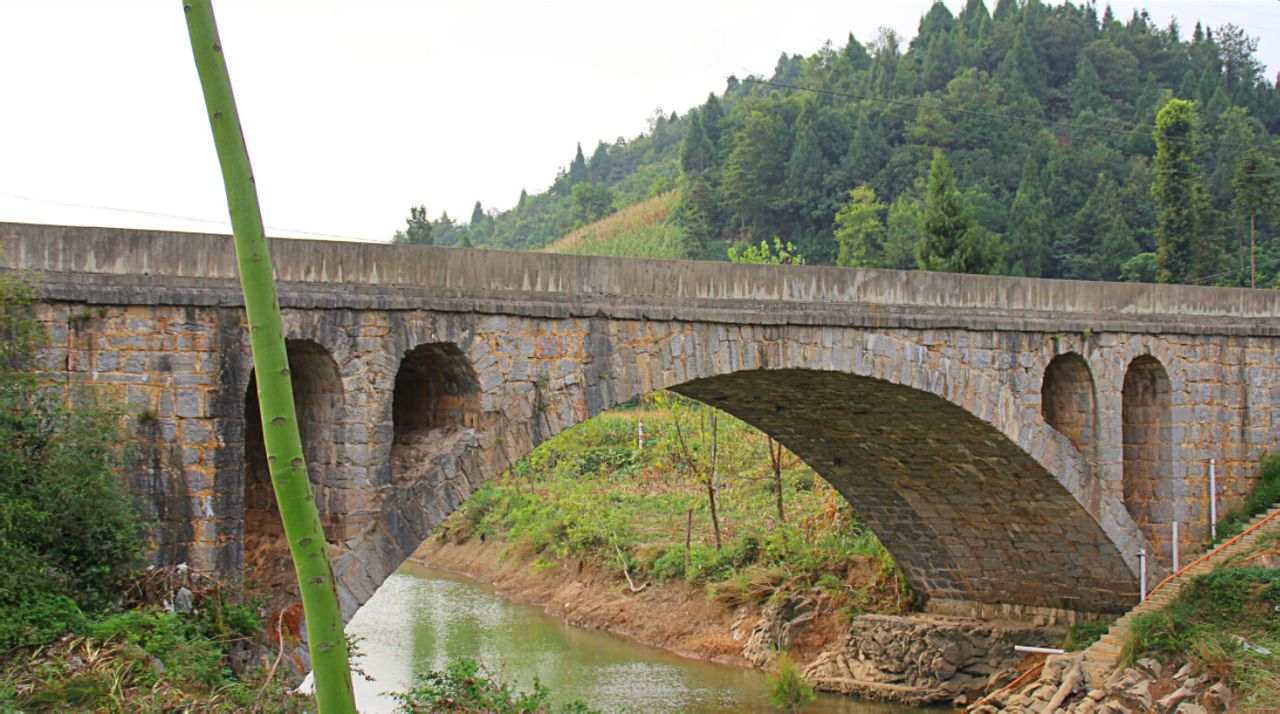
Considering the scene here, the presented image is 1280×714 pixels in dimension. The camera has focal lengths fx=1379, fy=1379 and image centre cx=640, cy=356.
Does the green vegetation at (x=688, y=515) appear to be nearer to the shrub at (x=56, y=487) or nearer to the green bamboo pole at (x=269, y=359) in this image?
the shrub at (x=56, y=487)

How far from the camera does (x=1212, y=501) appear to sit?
17875mm

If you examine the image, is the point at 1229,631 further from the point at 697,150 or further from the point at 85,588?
the point at 697,150

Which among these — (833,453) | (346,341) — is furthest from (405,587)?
(346,341)

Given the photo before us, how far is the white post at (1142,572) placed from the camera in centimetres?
1734

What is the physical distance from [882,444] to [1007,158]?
4054 centimetres

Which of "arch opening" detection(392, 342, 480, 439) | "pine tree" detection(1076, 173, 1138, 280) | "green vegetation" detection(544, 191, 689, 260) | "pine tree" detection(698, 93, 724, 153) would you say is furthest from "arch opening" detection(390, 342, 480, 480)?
"pine tree" detection(698, 93, 724, 153)

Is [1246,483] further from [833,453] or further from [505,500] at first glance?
[505,500]

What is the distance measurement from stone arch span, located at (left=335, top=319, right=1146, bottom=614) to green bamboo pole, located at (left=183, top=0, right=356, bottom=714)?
20.4 ft

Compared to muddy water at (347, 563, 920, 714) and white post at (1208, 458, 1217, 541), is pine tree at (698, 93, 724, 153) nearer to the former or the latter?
muddy water at (347, 563, 920, 714)

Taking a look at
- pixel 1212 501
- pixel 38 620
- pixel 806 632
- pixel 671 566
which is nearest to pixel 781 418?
pixel 806 632

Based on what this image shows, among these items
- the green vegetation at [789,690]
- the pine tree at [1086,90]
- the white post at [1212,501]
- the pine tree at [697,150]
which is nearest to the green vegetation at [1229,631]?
the white post at [1212,501]

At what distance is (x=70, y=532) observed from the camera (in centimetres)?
927

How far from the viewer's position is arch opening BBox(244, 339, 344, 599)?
10797mm

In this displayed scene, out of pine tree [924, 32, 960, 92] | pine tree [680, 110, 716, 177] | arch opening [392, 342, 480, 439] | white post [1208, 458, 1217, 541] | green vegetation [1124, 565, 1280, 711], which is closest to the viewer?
arch opening [392, 342, 480, 439]
